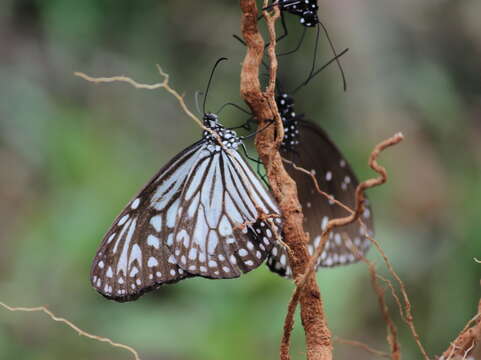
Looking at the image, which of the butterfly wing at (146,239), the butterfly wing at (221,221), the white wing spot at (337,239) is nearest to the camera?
the butterfly wing at (221,221)

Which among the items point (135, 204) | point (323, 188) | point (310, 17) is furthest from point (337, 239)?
point (310, 17)

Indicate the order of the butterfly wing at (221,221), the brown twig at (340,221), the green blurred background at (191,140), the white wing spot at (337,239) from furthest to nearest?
the green blurred background at (191,140) < the white wing spot at (337,239) < the butterfly wing at (221,221) < the brown twig at (340,221)

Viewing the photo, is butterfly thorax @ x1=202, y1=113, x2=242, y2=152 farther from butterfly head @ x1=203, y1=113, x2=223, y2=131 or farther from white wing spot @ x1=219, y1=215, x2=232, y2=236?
white wing spot @ x1=219, y1=215, x2=232, y2=236

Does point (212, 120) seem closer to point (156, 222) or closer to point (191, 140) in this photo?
point (156, 222)

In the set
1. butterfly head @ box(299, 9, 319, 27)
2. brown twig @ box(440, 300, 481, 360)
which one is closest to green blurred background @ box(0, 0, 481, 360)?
brown twig @ box(440, 300, 481, 360)

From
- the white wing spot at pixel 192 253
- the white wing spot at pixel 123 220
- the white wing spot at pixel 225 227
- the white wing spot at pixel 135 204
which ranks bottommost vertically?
the white wing spot at pixel 192 253

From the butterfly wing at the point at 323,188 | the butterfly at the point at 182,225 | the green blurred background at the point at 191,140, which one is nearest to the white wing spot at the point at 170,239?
the butterfly at the point at 182,225

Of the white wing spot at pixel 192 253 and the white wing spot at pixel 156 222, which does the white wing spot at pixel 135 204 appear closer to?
the white wing spot at pixel 156 222
